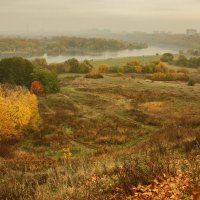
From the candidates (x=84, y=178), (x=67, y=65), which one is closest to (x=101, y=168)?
(x=84, y=178)

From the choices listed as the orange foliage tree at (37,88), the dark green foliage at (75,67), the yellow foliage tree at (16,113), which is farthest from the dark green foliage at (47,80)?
the dark green foliage at (75,67)

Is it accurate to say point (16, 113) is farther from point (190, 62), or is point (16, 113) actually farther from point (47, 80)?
point (190, 62)

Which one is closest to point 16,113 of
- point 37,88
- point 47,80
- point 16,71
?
point 37,88

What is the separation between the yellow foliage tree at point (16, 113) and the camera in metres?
37.9

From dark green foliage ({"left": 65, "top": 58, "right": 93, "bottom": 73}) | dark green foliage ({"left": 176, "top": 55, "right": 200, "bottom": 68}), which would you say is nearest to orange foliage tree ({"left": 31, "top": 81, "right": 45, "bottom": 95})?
dark green foliage ({"left": 65, "top": 58, "right": 93, "bottom": 73})

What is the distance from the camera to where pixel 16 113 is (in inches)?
1543

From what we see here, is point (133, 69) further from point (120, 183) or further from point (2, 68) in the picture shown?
point (120, 183)

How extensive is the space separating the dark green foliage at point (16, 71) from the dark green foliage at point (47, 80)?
6.56 feet

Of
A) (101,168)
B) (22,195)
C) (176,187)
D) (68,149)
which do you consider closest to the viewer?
(176,187)

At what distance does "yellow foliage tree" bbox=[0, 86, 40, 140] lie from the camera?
124 feet

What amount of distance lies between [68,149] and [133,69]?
82.8 metres

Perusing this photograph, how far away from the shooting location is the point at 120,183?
8.51 m

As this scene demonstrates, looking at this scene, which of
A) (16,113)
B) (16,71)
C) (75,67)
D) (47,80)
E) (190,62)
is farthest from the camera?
(190,62)

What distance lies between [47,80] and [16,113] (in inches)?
1052
